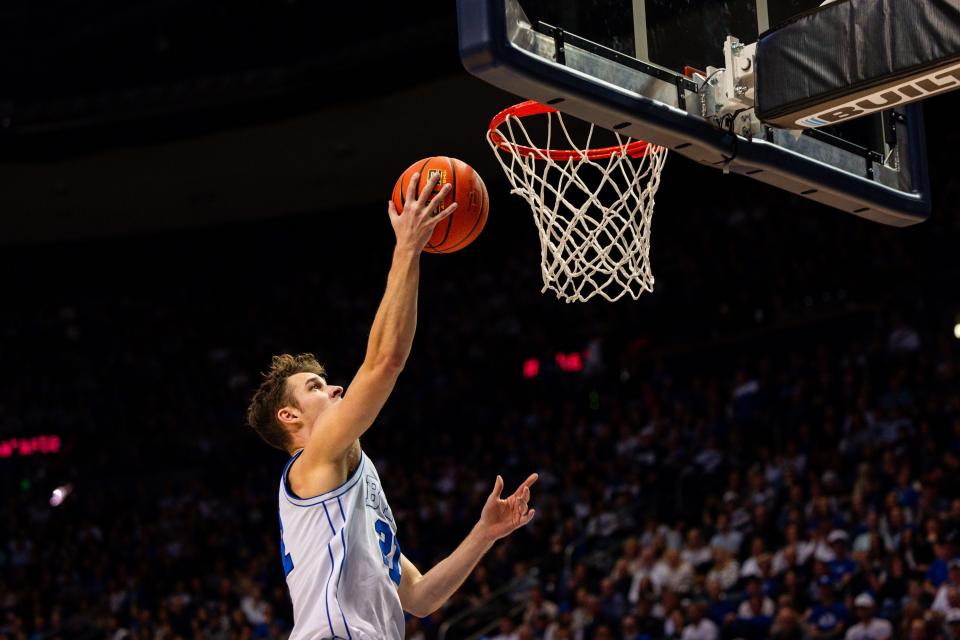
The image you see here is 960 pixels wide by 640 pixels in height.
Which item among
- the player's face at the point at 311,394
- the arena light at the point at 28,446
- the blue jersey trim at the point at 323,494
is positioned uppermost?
the player's face at the point at 311,394

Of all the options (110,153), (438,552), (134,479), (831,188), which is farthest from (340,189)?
(831,188)

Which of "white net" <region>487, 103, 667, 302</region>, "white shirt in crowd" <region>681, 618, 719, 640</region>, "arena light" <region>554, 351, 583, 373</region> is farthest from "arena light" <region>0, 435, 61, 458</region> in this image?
"white net" <region>487, 103, 667, 302</region>

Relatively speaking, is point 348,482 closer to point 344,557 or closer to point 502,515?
point 344,557

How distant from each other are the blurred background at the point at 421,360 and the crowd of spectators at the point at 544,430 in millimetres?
38

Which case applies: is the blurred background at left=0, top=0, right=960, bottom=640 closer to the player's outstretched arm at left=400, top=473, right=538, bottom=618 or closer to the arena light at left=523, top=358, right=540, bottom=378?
the arena light at left=523, top=358, right=540, bottom=378

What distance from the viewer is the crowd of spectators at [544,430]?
8992mm

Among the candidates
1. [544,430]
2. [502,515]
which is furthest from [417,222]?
[544,430]

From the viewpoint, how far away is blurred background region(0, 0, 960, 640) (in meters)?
9.44

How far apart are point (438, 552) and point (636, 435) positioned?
227cm

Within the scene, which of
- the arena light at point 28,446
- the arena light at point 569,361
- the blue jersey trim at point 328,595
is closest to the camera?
the blue jersey trim at point 328,595

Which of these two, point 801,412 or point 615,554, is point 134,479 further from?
point 801,412

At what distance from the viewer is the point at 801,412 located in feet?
35.3

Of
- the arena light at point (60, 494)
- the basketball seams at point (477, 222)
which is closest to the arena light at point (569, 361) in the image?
the arena light at point (60, 494)

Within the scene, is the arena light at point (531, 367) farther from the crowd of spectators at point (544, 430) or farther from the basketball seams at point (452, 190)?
the basketball seams at point (452, 190)
